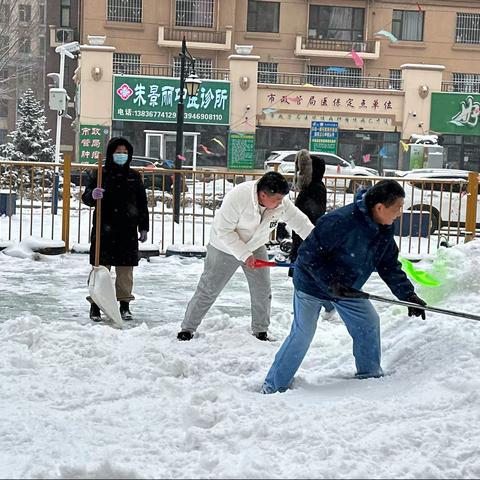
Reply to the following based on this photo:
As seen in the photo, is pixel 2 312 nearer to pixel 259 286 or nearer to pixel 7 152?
pixel 259 286

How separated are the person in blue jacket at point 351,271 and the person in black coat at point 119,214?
8.83ft

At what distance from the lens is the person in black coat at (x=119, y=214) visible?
732 cm

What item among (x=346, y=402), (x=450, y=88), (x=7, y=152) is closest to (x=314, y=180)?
(x=346, y=402)

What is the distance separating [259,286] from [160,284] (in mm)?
3388

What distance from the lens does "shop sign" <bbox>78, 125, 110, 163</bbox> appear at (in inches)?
1231

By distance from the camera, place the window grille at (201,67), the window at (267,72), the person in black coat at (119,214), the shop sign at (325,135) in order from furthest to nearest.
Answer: the window at (267,72)
the window grille at (201,67)
the shop sign at (325,135)
the person in black coat at (119,214)

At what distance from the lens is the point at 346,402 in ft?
14.6

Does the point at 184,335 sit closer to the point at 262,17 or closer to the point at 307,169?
the point at 307,169

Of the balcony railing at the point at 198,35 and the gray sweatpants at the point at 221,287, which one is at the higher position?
the balcony railing at the point at 198,35

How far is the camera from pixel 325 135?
104 feet

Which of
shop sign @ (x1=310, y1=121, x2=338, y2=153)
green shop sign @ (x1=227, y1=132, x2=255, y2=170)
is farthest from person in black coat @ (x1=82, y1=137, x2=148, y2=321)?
shop sign @ (x1=310, y1=121, x2=338, y2=153)

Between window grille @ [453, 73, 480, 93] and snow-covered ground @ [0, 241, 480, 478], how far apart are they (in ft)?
99.7

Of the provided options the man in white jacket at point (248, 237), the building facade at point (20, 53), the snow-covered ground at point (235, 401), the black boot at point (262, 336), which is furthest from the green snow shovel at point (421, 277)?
the building facade at point (20, 53)

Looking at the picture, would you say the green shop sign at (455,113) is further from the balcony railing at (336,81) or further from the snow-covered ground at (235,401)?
the snow-covered ground at (235,401)
